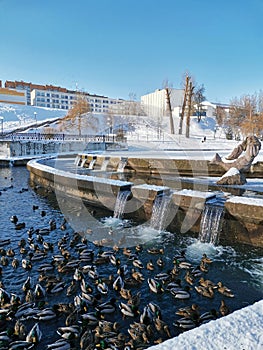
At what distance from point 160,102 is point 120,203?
99764mm

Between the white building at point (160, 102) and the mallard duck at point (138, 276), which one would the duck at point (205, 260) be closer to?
the mallard duck at point (138, 276)

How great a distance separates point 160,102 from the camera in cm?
10669

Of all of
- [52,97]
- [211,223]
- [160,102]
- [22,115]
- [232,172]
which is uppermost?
[52,97]

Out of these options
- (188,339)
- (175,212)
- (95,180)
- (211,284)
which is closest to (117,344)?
(188,339)

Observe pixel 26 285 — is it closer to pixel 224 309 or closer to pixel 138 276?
pixel 138 276

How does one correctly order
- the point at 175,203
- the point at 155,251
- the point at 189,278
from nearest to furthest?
1. the point at 189,278
2. the point at 155,251
3. the point at 175,203

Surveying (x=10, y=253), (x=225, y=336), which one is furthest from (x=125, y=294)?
(x=10, y=253)

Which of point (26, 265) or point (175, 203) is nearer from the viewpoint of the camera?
point (26, 265)

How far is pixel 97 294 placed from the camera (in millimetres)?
5754

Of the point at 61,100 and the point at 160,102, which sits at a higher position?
the point at 61,100

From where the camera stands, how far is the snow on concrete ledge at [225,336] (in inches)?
111

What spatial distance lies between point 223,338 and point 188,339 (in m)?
0.35

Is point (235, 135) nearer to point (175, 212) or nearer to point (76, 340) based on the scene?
point (175, 212)

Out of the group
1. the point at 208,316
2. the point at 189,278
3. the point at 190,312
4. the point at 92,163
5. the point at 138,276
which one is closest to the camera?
the point at 208,316
